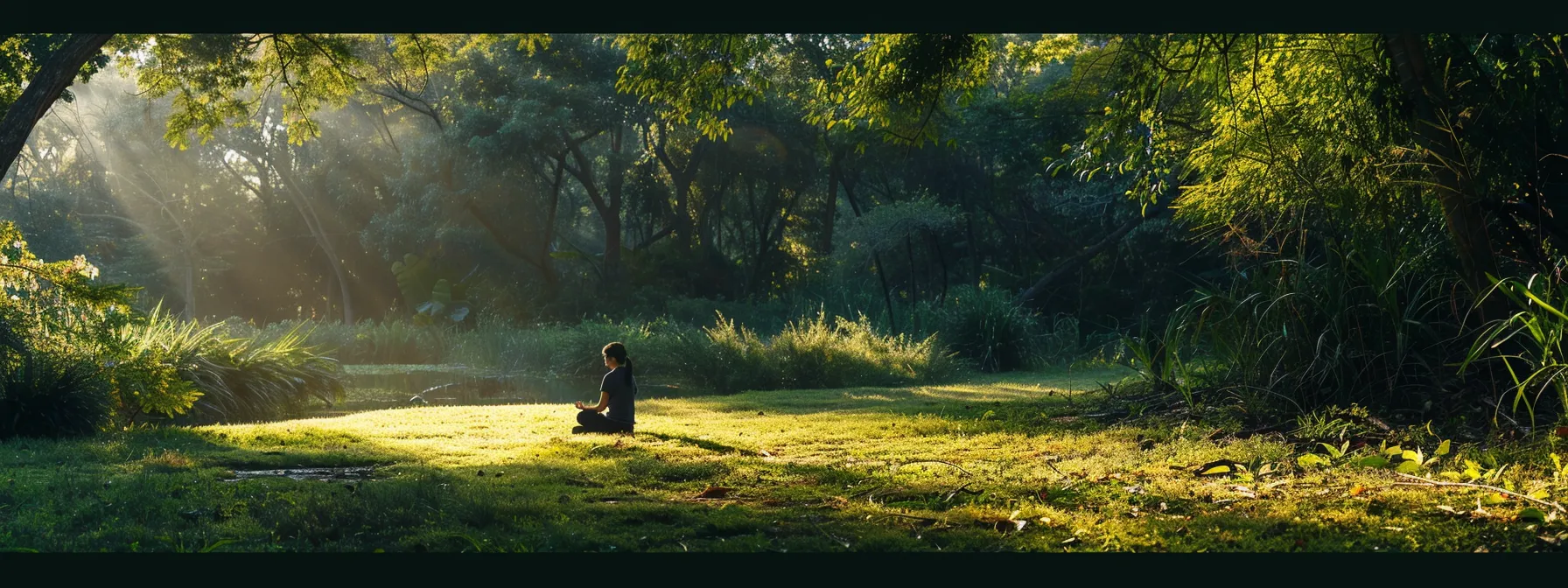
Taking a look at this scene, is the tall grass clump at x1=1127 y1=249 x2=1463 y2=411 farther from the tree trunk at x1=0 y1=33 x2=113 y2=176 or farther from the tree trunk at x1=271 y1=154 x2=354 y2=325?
the tree trunk at x1=271 y1=154 x2=354 y2=325

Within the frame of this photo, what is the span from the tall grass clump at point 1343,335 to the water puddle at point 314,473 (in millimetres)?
5667

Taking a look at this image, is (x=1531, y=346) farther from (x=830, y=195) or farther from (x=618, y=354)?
(x=830, y=195)

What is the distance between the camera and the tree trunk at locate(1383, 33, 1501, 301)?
6.98 m

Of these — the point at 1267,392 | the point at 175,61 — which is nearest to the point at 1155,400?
the point at 1267,392

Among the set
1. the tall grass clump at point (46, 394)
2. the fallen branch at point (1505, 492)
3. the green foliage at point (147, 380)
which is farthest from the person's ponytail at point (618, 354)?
the fallen branch at point (1505, 492)

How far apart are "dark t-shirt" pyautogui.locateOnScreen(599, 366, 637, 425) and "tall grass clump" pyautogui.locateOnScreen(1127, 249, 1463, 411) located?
4.18 meters

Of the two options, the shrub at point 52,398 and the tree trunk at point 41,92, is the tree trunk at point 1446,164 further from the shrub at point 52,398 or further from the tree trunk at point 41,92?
the shrub at point 52,398

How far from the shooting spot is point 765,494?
5.82 metres

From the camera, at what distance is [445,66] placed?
29047mm

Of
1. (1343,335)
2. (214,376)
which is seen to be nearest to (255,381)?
(214,376)

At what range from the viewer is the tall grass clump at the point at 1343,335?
7332 mm

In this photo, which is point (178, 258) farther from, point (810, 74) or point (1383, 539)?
point (1383, 539)

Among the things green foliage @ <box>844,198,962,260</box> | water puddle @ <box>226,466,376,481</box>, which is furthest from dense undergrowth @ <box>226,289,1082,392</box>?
water puddle @ <box>226,466,376,481</box>

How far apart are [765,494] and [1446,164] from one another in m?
4.64
